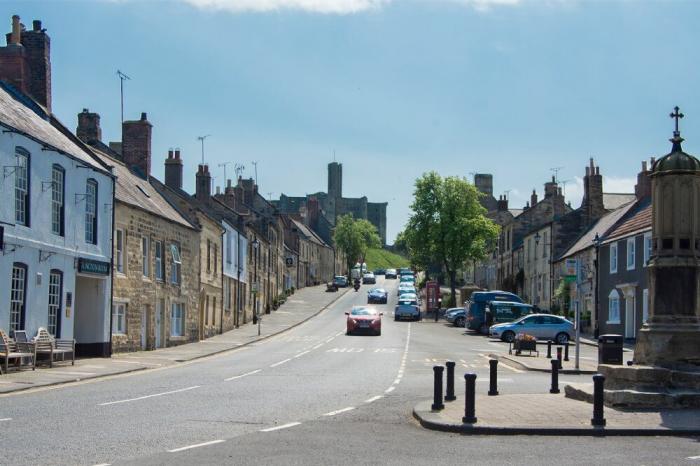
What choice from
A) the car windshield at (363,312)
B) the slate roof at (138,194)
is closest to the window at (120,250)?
the slate roof at (138,194)

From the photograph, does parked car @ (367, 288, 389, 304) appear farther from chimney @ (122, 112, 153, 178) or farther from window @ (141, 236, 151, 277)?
window @ (141, 236, 151, 277)

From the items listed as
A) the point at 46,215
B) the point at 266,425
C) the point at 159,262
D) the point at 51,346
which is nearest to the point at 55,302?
the point at 46,215

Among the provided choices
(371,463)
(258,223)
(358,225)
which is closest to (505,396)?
(371,463)

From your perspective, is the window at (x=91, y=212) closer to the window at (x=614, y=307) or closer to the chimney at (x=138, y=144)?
the chimney at (x=138, y=144)

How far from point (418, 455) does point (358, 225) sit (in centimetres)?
13878

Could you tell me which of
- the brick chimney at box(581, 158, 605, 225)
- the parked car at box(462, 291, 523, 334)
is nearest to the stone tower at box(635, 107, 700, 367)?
the parked car at box(462, 291, 523, 334)

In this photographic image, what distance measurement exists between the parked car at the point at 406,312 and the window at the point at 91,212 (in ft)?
128

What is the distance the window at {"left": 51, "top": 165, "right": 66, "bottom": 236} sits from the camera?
2814 cm

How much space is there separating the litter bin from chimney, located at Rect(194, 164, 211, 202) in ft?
134

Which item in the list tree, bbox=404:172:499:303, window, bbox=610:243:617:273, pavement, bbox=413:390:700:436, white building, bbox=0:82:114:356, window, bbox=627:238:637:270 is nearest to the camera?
pavement, bbox=413:390:700:436

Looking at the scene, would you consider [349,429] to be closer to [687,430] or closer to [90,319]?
[687,430]

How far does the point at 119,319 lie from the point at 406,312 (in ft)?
119

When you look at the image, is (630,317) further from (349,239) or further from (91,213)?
(349,239)

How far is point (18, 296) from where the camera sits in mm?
25734
